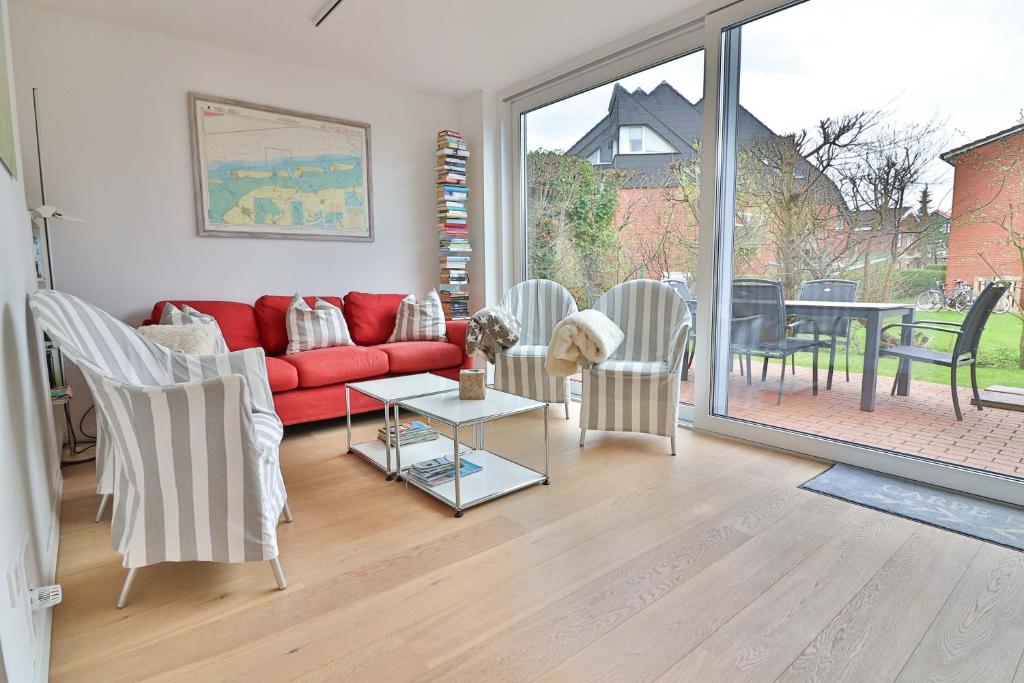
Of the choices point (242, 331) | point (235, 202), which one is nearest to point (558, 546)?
point (242, 331)

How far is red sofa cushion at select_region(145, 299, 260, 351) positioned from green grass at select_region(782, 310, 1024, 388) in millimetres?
3650

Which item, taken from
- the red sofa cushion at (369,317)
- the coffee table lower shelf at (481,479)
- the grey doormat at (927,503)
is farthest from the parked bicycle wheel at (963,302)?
the red sofa cushion at (369,317)

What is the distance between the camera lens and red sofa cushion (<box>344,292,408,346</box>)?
4.07 m

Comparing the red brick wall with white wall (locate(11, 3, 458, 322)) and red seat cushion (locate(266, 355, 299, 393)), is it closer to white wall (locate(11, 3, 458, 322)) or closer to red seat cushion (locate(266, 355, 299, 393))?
red seat cushion (locate(266, 355, 299, 393))

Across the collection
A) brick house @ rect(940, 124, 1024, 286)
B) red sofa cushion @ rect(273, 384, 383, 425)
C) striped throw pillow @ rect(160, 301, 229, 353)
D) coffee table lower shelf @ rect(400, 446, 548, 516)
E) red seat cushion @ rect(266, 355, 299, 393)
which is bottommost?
coffee table lower shelf @ rect(400, 446, 548, 516)

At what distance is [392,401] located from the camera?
8.49 feet

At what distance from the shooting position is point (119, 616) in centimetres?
166

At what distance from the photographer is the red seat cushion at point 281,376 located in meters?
3.23

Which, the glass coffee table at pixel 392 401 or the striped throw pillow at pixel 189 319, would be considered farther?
the striped throw pillow at pixel 189 319

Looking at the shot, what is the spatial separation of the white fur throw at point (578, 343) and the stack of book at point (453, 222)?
1873mm

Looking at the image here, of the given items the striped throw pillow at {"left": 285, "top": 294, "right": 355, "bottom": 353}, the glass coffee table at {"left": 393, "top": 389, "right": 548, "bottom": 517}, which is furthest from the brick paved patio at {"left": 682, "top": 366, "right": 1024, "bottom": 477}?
the striped throw pillow at {"left": 285, "top": 294, "right": 355, "bottom": 353}

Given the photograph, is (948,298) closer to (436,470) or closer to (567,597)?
(567,597)

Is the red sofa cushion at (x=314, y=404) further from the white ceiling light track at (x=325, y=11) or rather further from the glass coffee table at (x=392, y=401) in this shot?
the white ceiling light track at (x=325, y=11)

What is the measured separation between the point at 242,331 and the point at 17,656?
2700mm
